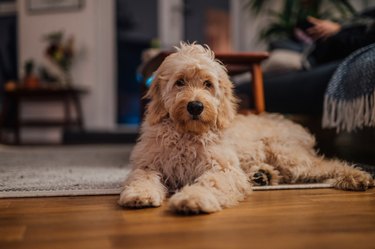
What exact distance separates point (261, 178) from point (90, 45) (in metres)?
5.35

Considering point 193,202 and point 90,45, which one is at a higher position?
point 90,45

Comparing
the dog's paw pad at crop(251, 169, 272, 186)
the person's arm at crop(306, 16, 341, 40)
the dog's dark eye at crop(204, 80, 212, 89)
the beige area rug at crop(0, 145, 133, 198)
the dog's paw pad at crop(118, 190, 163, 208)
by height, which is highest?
the person's arm at crop(306, 16, 341, 40)

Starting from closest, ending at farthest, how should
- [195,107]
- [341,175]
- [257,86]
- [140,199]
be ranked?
[140,199], [195,107], [341,175], [257,86]

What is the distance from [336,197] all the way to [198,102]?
73 centimetres

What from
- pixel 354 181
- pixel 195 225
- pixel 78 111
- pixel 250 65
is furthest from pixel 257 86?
pixel 78 111

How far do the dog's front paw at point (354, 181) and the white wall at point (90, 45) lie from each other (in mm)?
5452

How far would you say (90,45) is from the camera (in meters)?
6.75

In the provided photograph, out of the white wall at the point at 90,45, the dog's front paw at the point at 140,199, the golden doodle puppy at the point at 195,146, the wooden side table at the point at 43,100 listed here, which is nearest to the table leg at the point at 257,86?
the golden doodle puppy at the point at 195,146

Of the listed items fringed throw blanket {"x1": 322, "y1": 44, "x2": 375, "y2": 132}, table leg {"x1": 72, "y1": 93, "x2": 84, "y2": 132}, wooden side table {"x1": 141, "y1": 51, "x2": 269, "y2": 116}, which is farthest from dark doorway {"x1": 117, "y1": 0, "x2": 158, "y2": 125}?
fringed throw blanket {"x1": 322, "y1": 44, "x2": 375, "y2": 132}

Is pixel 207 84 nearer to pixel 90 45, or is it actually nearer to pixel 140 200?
pixel 140 200

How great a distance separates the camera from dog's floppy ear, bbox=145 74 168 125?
1894 mm

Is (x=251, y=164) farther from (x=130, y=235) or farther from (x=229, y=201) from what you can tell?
(x=130, y=235)

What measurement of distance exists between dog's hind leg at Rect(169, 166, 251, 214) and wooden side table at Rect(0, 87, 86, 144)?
16.3 ft

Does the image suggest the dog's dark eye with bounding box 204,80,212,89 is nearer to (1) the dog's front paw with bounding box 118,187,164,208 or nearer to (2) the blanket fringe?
(1) the dog's front paw with bounding box 118,187,164,208
